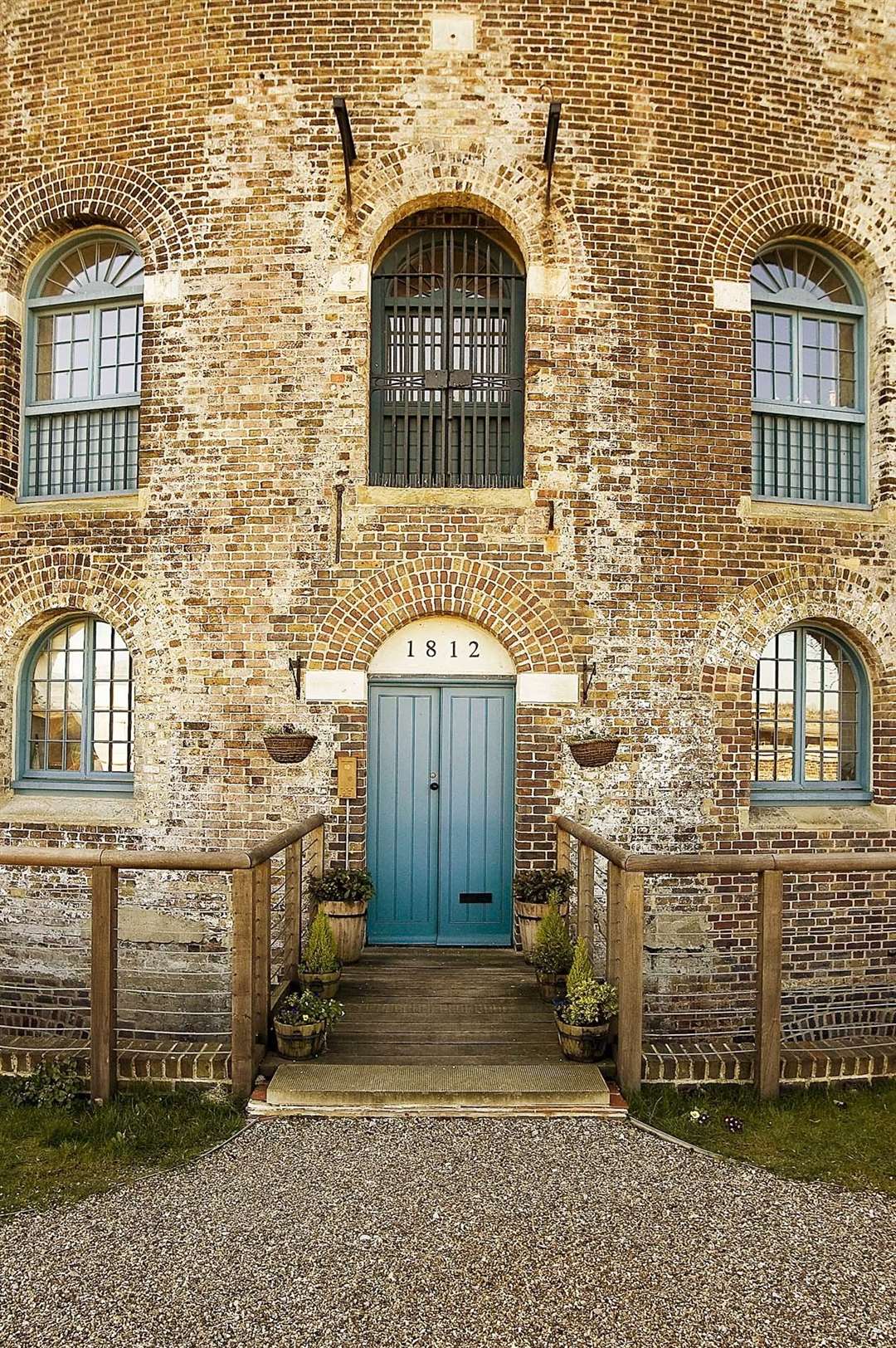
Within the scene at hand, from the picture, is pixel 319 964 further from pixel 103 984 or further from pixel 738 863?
pixel 738 863

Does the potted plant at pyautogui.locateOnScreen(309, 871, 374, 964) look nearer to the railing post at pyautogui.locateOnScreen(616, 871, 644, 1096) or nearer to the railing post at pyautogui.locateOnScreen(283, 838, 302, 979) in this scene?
the railing post at pyautogui.locateOnScreen(283, 838, 302, 979)

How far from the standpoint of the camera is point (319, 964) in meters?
5.86

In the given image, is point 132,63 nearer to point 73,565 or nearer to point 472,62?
point 472,62

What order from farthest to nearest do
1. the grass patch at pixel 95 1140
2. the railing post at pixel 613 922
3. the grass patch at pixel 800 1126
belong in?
the railing post at pixel 613 922 → the grass patch at pixel 800 1126 → the grass patch at pixel 95 1140

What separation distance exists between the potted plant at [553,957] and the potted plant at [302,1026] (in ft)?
5.42

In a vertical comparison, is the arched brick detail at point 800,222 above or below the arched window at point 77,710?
above

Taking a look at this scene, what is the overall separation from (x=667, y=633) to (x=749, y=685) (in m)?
0.87

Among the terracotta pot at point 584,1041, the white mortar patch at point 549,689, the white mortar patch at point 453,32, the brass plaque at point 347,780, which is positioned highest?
the white mortar patch at point 453,32

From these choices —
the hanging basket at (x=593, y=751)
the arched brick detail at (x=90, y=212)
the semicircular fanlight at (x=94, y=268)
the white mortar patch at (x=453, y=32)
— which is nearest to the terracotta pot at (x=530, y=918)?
the hanging basket at (x=593, y=751)

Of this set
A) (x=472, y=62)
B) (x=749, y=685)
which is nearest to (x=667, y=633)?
(x=749, y=685)

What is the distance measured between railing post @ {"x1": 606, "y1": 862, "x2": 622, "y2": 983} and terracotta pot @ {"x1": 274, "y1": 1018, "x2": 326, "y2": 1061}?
5.98 feet

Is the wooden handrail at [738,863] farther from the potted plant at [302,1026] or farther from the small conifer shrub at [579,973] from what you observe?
the potted plant at [302,1026]

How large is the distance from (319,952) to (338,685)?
2.25 metres

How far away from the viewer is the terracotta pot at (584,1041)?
509cm
